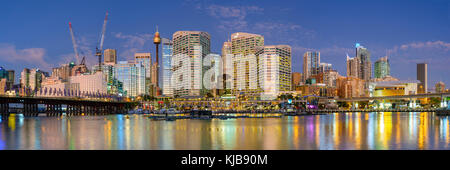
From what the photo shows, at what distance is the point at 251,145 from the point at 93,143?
1658 cm

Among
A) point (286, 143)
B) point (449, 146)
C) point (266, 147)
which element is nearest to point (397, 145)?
point (449, 146)

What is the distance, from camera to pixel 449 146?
35844 millimetres
